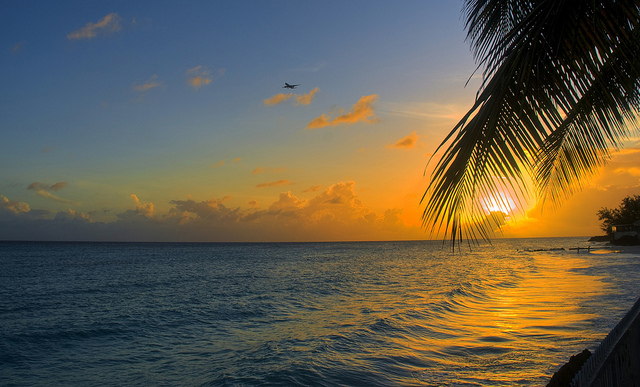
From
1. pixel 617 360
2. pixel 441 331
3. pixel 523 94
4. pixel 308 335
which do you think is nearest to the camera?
pixel 523 94

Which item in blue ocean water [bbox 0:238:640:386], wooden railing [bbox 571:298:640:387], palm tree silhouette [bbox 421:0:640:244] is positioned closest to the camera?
palm tree silhouette [bbox 421:0:640:244]

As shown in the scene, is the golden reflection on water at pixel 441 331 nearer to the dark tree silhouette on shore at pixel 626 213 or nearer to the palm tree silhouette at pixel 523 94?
the palm tree silhouette at pixel 523 94

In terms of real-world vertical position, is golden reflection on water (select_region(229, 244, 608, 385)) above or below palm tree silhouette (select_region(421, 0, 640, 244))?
below

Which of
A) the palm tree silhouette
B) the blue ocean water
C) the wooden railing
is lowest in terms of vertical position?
the blue ocean water

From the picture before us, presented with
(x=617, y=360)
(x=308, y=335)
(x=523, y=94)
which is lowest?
(x=308, y=335)

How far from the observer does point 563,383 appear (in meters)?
6.04

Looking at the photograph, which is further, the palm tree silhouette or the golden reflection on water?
the golden reflection on water

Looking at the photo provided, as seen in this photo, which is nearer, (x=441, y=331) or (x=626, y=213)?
(x=441, y=331)

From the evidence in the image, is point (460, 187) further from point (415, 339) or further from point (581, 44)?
point (415, 339)

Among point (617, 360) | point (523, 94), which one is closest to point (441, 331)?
point (617, 360)

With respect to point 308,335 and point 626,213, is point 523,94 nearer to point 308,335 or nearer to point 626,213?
point 308,335

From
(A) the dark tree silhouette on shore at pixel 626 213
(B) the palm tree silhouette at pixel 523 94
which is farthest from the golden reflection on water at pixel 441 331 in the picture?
(A) the dark tree silhouette on shore at pixel 626 213

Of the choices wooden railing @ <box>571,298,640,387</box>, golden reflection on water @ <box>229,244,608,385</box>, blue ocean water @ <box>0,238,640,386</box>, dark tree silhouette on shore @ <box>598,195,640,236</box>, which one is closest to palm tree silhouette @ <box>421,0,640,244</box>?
wooden railing @ <box>571,298,640,387</box>

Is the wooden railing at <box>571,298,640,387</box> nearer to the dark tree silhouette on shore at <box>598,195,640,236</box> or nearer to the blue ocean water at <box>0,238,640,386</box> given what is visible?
the blue ocean water at <box>0,238,640,386</box>
